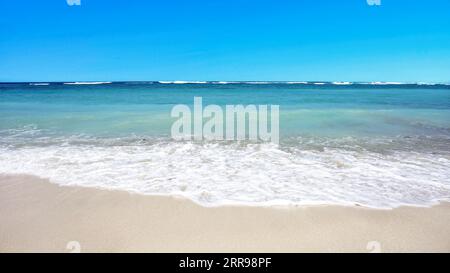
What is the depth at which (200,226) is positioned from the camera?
266 cm

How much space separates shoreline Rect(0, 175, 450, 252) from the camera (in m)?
2.38

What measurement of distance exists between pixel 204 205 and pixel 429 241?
2104 mm

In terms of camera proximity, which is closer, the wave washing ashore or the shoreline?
the shoreline

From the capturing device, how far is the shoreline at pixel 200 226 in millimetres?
2383

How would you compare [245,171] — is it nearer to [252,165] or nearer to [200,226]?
[252,165]

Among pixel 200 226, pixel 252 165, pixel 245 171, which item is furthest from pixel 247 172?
pixel 200 226

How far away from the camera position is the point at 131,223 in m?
2.71

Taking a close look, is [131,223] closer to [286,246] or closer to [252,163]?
[286,246]

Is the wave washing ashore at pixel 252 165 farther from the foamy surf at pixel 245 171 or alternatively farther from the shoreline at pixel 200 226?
the shoreline at pixel 200 226

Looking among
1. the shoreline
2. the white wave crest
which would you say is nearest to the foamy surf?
the white wave crest

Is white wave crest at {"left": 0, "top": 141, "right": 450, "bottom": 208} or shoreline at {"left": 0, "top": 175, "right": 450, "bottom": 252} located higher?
white wave crest at {"left": 0, "top": 141, "right": 450, "bottom": 208}

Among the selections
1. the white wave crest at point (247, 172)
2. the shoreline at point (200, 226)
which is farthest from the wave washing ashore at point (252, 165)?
the shoreline at point (200, 226)

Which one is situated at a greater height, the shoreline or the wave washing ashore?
the wave washing ashore

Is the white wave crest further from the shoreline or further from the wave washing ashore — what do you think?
the shoreline
